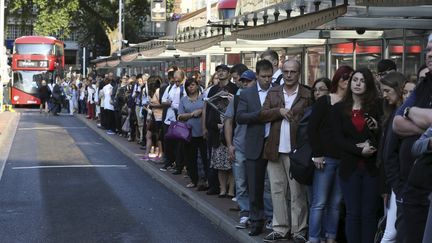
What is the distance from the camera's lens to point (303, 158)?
6.70 m

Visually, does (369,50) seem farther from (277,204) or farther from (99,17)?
(99,17)

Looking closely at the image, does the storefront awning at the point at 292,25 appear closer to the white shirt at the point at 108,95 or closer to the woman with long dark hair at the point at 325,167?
the woman with long dark hair at the point at 325,167

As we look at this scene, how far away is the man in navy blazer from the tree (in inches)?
1362

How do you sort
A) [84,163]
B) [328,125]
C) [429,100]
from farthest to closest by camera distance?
[84,163] < [328,125] < [429,100]

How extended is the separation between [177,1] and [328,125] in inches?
1583

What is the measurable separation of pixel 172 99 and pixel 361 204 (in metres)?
7.02

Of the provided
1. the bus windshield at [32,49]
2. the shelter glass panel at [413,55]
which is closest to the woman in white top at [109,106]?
the shelter glass panel at [413,55]

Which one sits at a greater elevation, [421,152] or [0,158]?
[421,152]

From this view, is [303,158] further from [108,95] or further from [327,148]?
[108,95]

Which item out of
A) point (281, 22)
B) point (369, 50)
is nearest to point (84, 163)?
point (369, 50)

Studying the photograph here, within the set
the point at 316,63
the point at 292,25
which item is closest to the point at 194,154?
the point at 292,25

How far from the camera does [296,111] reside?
7.04 m

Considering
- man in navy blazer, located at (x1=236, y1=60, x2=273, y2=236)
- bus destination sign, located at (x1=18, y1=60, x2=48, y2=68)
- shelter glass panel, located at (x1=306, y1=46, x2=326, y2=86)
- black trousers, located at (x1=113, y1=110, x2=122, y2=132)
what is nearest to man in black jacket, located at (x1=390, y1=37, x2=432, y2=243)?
man in navy blazer, located at (x1=236, y1=60, x2=273, y2=236)

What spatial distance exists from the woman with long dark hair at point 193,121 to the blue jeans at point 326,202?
4404 millimetres
